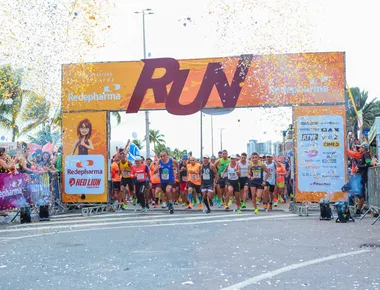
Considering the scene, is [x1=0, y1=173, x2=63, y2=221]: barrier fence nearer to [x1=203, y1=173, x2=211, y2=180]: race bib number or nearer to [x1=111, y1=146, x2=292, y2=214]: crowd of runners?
[x1=111, y1=146, x2=292, y2=214]: crowd of runners

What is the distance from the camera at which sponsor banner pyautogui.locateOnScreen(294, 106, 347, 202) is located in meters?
15.1

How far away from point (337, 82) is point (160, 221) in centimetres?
693

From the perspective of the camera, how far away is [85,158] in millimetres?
16672

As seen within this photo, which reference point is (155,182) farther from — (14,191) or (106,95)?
(14,191)

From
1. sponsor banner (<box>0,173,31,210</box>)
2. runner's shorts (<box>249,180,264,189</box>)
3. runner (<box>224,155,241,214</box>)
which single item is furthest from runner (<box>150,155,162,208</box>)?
sponsor banner (<box>0,173,31,210</box>)

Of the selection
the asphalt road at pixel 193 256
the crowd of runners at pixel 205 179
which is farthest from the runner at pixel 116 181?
the asphalt road at pixel 193 256

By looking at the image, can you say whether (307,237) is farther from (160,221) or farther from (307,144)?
(307,144)

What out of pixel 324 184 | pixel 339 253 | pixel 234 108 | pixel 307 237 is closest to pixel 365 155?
pixel 324 184

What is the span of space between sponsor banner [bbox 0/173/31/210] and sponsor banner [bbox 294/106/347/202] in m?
8.00

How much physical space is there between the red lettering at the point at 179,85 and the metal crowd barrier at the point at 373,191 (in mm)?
4865

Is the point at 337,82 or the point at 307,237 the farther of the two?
the point at 337,82

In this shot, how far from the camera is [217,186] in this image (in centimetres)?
1753

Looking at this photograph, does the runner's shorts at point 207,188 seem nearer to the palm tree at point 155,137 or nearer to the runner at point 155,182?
the runner at point 155,182

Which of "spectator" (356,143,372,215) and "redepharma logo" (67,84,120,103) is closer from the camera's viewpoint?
"spectator" (356,143,372,215)
